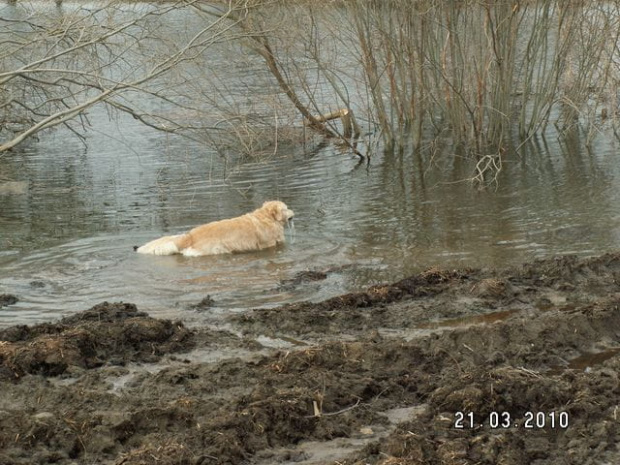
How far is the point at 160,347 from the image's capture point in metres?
8.83

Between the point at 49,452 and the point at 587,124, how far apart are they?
760 inches

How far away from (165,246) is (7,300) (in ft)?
8.87

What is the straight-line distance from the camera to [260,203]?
56.6 ft

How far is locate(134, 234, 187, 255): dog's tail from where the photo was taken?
13.3 meters

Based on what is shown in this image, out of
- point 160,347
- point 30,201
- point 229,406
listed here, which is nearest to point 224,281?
point 160,347

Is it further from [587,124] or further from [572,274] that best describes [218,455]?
[587,124]

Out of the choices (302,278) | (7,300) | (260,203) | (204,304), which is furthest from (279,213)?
(7,300)

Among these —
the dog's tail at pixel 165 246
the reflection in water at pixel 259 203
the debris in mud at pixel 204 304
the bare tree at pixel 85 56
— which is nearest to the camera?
the debris in mud at pixel 204 304

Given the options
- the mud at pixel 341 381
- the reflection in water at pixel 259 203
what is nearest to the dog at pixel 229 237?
the reflection in water at pixel 259 203

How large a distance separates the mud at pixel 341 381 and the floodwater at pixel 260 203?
1231 millimetres

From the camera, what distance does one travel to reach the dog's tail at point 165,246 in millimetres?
13312
